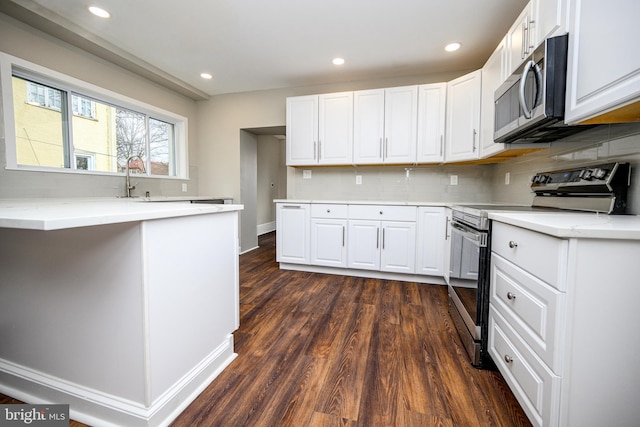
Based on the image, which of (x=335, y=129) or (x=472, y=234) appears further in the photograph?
(x=335, y=129)

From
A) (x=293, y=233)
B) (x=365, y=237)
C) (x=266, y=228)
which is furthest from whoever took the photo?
(x=266, y=228)

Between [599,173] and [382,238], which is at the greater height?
[599,173]

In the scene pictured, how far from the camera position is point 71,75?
103 inches

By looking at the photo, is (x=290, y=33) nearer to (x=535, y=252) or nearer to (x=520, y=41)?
(x=520, y=41)

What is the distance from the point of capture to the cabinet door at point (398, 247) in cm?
290

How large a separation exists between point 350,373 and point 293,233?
6.70 ft

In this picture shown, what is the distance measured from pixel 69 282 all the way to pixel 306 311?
152cm

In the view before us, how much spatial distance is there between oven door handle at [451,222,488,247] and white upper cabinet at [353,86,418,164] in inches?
53.7

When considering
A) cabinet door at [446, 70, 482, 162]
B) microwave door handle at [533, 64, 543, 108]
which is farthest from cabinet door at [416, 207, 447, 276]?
microwave door handle at [533, 64, 543, 108]

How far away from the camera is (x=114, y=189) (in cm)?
305

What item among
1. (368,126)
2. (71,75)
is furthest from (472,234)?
(71,75)

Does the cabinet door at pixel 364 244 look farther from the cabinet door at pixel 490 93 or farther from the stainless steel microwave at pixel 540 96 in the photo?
the stainless steel microwave at pixel 540 96

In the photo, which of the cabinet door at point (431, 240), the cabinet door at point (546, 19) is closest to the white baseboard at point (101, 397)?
the cabinet door at point (431, 240)

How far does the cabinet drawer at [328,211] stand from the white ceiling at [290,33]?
1.65 m
